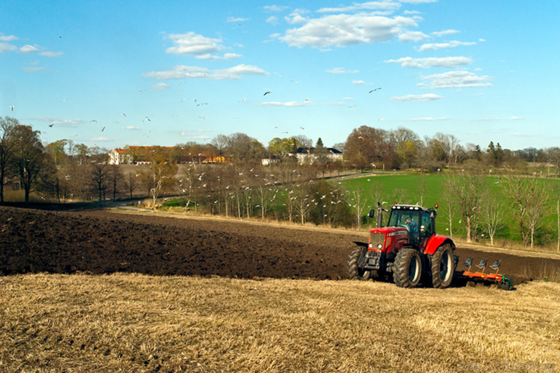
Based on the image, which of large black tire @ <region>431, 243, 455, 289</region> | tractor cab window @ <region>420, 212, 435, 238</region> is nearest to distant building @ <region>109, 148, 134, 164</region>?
tractor cab window @ <region>420, 212, 435, 238</region>

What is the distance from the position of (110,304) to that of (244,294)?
3353 mm

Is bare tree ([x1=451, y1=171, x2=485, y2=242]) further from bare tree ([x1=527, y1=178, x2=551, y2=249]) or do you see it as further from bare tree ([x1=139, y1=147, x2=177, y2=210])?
bare tree ([x1=139, y1=147, x2=177, y2=210])

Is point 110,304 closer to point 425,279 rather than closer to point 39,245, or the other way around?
point 39,245

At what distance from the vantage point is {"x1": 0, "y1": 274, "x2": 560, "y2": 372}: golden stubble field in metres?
6.36

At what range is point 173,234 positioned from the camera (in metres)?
20.4

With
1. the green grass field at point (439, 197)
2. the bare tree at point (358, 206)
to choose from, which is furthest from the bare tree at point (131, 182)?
the bare tree at point (358, 206)

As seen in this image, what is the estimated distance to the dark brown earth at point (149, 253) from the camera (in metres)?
13.2

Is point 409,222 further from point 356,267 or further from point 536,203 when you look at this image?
point 536,203

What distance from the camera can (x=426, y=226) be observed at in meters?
13.9

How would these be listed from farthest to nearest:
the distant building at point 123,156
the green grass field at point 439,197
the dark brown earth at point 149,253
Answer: the distant building at point 123,156 < the green grass field at point 439,197 < the dark brown earth at point 149,253

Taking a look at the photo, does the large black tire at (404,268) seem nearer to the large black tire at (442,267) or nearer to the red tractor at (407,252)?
the red tractor at (407,252)

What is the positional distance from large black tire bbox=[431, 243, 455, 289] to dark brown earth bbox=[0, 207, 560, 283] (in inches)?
129

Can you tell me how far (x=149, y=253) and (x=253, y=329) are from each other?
31.0 ft

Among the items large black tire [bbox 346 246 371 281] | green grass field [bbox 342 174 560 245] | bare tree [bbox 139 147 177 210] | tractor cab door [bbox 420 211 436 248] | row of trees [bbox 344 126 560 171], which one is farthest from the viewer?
row of trees [bbox 344 126 560 171]
